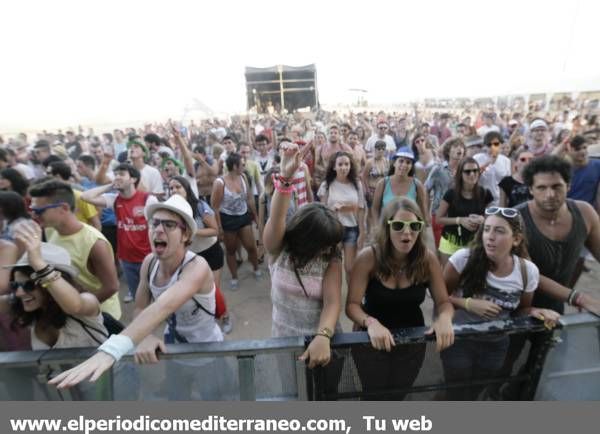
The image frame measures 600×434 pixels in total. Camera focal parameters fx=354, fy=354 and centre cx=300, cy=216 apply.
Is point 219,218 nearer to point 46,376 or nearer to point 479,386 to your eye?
point 46,376

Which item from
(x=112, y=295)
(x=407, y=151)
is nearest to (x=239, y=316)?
(x=112, y=295)

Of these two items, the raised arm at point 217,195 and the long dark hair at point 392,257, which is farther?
the raised arm at point 217,195

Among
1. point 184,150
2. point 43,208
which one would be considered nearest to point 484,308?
point 43,208

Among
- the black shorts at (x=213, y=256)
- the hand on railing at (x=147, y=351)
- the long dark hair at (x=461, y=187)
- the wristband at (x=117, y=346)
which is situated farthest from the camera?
the black shorts at (x=213, y=256)

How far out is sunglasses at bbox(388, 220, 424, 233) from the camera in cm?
191

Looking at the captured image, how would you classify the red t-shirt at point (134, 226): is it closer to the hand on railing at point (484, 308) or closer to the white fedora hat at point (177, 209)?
the white fedora hat at point (177, 209)

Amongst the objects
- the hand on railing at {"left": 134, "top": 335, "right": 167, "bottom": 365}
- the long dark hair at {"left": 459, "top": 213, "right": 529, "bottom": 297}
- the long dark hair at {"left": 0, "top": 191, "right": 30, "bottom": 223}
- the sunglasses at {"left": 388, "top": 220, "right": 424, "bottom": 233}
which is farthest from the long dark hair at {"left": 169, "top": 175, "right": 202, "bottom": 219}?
the long dark hair at {"left": 459, "top": 213, "right": 529, "bottom": 297}

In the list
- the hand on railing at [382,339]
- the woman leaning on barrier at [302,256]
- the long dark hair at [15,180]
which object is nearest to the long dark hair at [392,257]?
the woman leaning on barrier at [302,256]

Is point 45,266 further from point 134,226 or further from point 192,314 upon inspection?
point 134,226

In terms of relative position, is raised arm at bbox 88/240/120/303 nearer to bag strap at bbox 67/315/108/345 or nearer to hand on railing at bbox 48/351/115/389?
bag strap at bbox 67/315/108/345

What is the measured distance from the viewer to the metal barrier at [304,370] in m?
1.59

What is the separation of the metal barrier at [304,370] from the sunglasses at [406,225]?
1.73 feet

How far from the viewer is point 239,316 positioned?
4020 millimetres

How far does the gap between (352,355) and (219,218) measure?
2.90 metres
